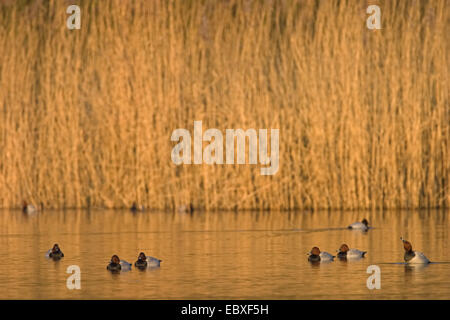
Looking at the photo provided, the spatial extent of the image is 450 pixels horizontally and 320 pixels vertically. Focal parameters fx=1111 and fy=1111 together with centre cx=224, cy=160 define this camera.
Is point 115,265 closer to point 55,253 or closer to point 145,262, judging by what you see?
point 145,262

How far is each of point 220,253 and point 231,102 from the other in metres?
4.92

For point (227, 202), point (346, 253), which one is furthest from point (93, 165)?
point (346, 253)

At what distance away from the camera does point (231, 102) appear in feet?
48.0

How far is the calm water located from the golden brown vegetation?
24.9 inches

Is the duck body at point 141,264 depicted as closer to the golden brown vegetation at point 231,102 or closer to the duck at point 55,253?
the duck at point 55,253

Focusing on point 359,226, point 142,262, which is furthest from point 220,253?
point 359,226

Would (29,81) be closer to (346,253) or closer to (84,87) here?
(84,87)

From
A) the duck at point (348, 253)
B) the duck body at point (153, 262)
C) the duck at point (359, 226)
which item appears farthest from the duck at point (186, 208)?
the duck body at point (153, 262)

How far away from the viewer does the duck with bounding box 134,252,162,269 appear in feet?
29.5

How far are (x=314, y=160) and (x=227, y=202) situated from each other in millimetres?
1281

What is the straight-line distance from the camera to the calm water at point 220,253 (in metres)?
7.81

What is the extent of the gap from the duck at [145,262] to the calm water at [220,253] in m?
0.08

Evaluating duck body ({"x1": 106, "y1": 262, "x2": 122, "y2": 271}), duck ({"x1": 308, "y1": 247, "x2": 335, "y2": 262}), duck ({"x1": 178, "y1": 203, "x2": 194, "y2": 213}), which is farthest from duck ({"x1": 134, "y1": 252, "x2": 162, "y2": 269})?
duck ({"x1": 178, "y1": 203, "x2": 194, "y2": 213})

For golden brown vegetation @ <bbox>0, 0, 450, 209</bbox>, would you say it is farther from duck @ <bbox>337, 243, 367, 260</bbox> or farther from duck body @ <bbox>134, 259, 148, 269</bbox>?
duck body @ <bbox>134, 259, 148, 269</bbox>
